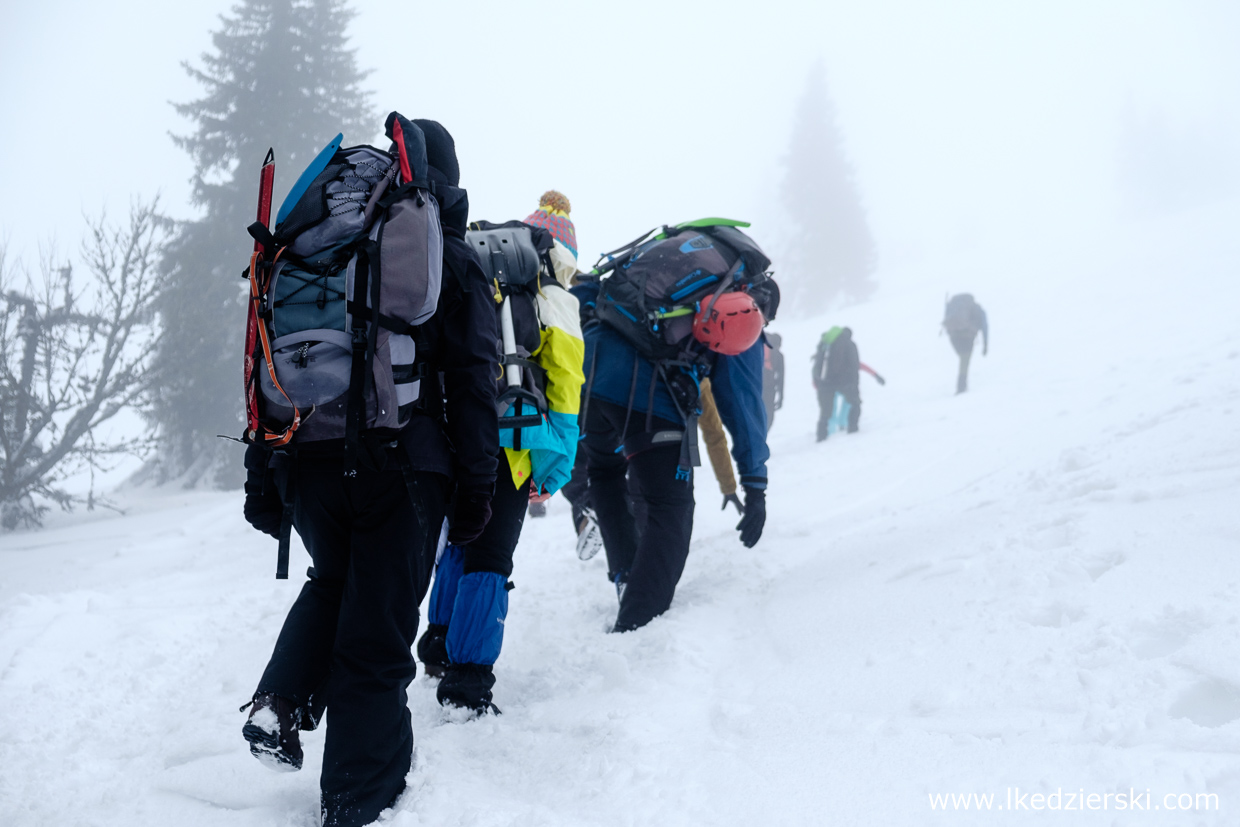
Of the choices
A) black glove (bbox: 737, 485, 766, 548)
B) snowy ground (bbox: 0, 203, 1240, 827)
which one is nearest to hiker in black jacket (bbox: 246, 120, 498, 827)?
snowy ground (bbox: 0, 203, 1240, 827)

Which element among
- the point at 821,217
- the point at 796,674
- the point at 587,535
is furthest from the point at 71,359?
the point at 821,217

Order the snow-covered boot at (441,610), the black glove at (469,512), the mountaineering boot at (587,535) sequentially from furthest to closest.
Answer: the mountaineering boot at (587,535)
the snow-covered boot at (441,610)
the black glove at (469,512)

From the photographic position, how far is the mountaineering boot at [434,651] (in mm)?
3086

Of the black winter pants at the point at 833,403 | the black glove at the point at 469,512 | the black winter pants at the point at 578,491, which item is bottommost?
the black winter pants at the point at 833,403

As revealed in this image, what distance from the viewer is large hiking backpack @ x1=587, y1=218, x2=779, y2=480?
3.72 metres

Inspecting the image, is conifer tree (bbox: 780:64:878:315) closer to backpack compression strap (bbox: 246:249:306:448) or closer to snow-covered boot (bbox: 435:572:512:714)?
snow-covered boot (bbox: 435:572:512:714)

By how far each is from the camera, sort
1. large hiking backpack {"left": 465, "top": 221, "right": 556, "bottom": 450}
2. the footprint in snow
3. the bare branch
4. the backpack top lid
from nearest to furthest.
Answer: the footprint in snow < large hiking backpack {"left": 465, "top": 221, "right": 556, "bottom": 450} < the backpack top lid < the bare branch

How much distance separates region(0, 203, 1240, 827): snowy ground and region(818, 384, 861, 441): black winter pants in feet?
18.0

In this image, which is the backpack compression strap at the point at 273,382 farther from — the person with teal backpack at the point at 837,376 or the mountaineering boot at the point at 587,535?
the person with teal backpack at the point at 837,376

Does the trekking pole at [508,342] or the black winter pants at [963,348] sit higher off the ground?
the trekking pole at [508,342]

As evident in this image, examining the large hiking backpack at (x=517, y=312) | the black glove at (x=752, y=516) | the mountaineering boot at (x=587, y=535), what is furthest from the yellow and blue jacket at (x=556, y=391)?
the mountaineering boot at (x=587, y=535)

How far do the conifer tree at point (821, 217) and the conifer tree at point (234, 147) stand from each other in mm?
25065

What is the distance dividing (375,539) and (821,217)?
1524 inches

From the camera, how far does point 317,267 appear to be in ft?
6.66
